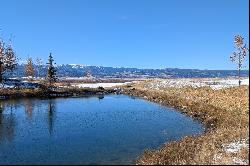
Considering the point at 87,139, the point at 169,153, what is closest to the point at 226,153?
the point at 169,153

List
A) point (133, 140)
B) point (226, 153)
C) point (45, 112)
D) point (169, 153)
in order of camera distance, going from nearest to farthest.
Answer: point (226, 153)
point (169, 153)
point (133, 140)
point (45, 112)

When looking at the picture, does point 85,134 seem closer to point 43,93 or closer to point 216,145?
point 216,145

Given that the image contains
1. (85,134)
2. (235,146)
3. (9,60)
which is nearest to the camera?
(235,146)

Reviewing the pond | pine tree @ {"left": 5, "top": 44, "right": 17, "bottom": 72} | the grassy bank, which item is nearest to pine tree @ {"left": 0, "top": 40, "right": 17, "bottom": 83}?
pine tree @ {"left": 5, "top": 44, "right": 17, "bottom": 72}

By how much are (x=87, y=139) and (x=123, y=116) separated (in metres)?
18.9

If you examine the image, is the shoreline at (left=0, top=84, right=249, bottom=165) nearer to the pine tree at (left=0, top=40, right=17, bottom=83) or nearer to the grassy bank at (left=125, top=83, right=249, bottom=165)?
the grassy bank at (left=125, top=83, right=249, bottom=165)

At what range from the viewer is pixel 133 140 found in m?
34.3

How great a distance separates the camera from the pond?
2798 cm

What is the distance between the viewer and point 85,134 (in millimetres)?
37844

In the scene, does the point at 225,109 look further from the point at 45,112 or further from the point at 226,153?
the point at 45,112

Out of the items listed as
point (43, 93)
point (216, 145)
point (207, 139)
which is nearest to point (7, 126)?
point (207, 139)

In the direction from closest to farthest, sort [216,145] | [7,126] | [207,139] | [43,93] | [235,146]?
[235,146] → [216,145] → [207,139] → [7,126] → [43,93]

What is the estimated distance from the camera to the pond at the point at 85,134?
2798cm

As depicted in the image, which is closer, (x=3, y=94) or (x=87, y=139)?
(x=87, y=139)
